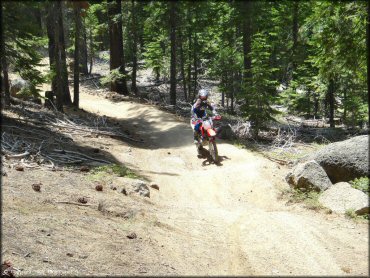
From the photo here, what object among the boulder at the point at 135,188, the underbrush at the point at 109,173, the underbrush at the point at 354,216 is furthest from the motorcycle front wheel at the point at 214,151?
the underbrush at the point at 354,216

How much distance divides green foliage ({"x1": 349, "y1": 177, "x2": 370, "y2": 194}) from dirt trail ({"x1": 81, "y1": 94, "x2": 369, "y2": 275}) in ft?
4.61

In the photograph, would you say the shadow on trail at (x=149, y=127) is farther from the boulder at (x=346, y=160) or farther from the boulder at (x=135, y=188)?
the boulder at (x=346, y=160)

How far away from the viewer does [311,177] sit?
31.9ft

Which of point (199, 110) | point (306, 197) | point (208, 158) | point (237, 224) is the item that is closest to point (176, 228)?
point (237, 224)

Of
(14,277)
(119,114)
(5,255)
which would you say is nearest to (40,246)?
(5,255)

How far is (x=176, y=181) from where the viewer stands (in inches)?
444

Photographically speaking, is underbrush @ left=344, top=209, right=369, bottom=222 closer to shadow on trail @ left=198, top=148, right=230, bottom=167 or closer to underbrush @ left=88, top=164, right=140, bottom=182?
shadow on trail @ left=198, top=148, right=230, bottom=167

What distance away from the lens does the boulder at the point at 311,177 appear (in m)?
9.66

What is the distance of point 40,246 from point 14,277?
1006 mm

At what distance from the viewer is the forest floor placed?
562 cm

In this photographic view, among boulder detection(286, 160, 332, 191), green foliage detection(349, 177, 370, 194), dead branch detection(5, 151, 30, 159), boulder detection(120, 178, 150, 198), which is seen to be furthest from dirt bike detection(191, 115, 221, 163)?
dead branch detection(5, 151, 30, 159)

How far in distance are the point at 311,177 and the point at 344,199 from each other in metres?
1.20

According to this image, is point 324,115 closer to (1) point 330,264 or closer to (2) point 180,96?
(2) point 180,96

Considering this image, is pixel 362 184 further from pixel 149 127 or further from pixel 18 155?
pixel 149 127
